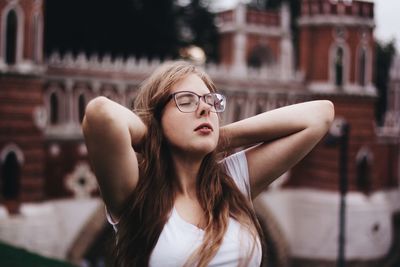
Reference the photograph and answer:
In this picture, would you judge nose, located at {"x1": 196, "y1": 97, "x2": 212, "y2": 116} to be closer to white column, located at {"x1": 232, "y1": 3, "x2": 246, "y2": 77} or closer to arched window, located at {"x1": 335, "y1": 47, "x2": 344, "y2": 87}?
arched window, located at {"x1": 335, "y1": 47, "x2": 344, "y2": 87}

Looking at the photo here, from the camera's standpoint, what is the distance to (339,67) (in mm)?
13109

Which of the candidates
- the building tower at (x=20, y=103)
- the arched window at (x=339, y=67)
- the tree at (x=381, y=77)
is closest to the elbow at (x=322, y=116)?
the building tower at (x=20, y=103)

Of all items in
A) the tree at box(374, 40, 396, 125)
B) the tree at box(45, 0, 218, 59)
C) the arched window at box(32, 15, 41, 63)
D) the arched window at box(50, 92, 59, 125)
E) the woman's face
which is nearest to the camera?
the woman's face

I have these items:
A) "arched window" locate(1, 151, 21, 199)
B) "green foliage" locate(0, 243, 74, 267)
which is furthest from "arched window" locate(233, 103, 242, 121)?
"green foliage" locate(0, 243, 74, 267)

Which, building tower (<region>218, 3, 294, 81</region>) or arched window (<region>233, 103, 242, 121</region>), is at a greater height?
building tower (<region>218, 3, 294, 81</region>)

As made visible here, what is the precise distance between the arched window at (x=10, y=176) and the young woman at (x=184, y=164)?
7.94 meters

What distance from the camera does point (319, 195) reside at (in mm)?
→ 13008

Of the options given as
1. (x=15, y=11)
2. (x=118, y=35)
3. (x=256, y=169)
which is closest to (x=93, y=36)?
(x=118, y=35)

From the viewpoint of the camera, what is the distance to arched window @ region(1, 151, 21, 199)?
9117mm

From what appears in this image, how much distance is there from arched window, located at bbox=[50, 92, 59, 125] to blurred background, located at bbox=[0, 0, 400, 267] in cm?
4

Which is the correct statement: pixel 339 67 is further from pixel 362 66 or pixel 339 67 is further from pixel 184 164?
pixel 184 164

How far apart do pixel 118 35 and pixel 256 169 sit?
1578 centimetres

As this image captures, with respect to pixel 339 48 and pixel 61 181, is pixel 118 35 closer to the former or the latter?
pixel 339 48

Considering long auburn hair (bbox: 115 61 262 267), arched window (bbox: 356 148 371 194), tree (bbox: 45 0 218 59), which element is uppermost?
tree (bbox: 45 0 218 59)
